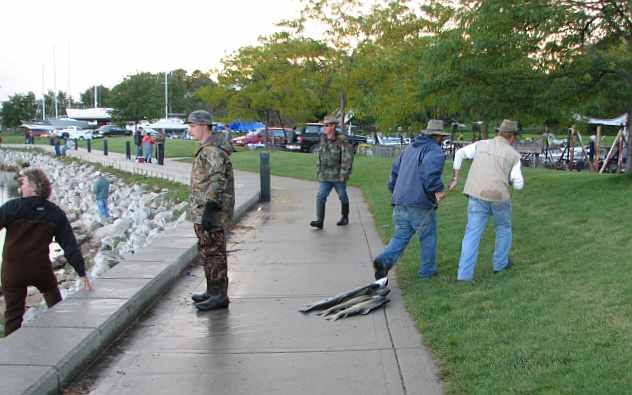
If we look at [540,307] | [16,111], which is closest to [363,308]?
[540,307]

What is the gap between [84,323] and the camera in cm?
576

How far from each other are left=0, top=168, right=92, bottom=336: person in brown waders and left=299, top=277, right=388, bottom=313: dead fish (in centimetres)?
212

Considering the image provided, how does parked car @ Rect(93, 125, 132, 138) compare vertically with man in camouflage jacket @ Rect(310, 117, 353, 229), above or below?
below

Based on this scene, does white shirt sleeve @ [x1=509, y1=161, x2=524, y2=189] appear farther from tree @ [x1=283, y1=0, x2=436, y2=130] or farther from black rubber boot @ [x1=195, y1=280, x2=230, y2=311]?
tree @ [x1=283, y1=0, x2=436, y2=130]

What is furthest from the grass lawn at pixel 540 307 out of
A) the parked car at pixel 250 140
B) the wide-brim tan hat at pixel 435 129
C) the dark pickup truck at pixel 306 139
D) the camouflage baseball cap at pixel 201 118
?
the parked car at pixel 250 140

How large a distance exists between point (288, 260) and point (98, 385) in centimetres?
442

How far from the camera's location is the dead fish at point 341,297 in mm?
Answer: 6766

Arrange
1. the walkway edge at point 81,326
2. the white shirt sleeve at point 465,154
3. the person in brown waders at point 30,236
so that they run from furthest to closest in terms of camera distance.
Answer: the white shirt sleeve at point 465,154
the person in brown waders at point 30,236
the walkway edge at point 81,326

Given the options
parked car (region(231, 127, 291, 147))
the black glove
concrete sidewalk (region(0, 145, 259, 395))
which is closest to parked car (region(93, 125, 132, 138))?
parked car (region(231, 127, 291, 147))

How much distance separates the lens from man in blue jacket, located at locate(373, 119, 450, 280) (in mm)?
7293

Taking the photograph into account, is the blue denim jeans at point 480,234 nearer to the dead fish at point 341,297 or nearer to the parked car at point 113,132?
the dead fish at point 341,297

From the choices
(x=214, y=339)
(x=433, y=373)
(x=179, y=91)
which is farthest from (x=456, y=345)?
(x=179, y=91)

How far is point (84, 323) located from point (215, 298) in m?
1.43

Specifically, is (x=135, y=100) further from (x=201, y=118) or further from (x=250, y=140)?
(x=201, y=118)
